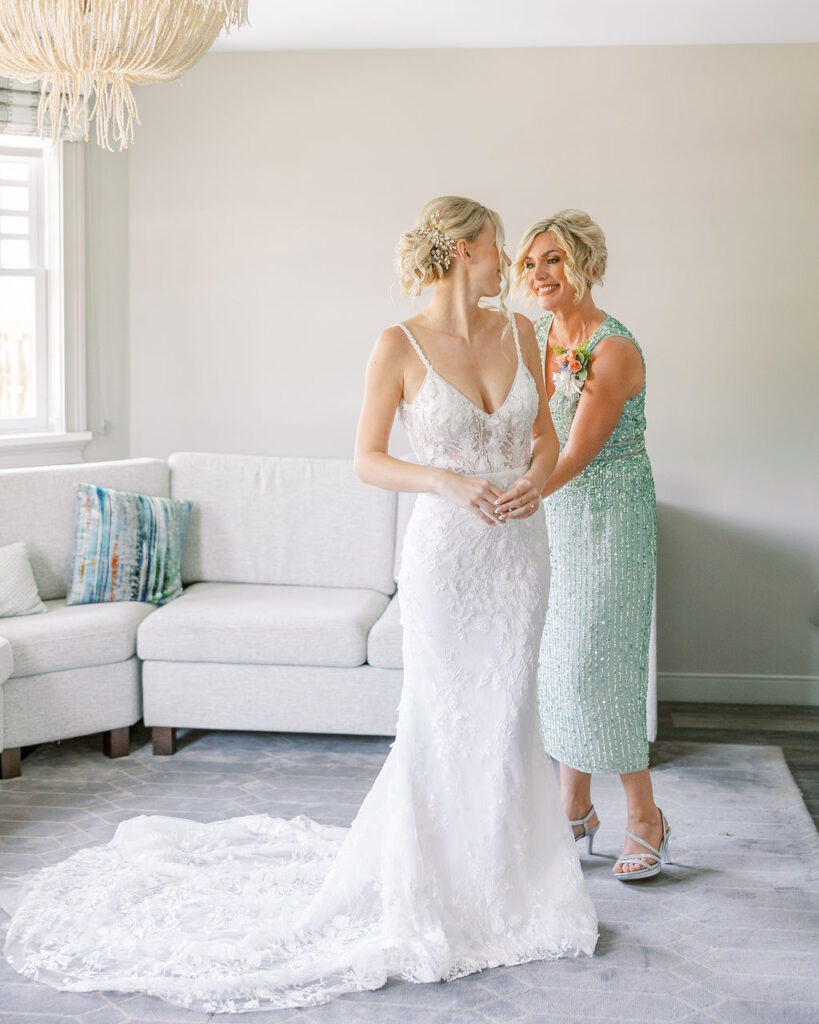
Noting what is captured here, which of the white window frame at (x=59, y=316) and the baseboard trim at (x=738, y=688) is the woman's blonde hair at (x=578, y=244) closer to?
the baseboard trim at (x=738, y=688)

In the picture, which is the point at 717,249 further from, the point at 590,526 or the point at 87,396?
the point at 87,396

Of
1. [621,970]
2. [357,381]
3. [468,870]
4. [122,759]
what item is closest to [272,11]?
[357,381]

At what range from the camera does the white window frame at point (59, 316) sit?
16.0 feet

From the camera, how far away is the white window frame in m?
4.88

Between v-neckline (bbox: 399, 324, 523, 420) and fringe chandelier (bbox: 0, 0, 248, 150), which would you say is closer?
fringe chandelier (bbox: 0, 0, 248, 150)

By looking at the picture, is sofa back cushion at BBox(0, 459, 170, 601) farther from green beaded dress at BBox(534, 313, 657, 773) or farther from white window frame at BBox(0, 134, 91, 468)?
green beaded dress at BBox(534, 313, 657, 773)

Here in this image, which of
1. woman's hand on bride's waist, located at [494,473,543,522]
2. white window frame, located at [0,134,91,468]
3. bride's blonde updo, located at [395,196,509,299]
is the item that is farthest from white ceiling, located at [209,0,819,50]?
woman's hand on bride's waist, located at [494,473,543,522]

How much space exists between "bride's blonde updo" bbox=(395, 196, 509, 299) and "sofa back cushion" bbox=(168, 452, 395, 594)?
196cm

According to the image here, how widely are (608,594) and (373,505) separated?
5.43 ft

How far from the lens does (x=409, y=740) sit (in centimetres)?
266

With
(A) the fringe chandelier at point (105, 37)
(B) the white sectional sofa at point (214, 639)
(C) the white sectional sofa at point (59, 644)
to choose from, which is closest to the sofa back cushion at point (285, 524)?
(B) the white sectional sofa at point (214, 639)

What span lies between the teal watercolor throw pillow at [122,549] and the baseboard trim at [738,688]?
85.4 inches

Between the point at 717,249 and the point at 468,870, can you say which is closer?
the point at 468,870

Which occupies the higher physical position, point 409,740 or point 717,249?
point 717,249
